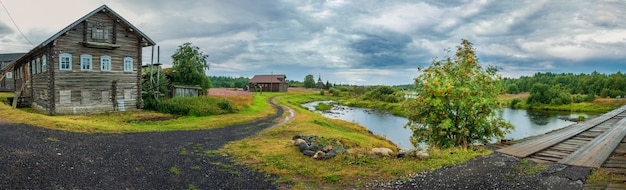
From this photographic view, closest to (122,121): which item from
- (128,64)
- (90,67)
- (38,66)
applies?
(90,67)

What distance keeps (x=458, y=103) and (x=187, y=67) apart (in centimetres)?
2946

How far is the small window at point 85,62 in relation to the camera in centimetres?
2541

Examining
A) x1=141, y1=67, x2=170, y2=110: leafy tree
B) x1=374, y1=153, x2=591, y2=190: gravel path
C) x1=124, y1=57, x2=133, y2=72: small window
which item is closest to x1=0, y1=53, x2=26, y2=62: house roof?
x1=141, y1=67, x2=170, y2=110: leafy tree

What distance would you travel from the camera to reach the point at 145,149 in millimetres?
13500

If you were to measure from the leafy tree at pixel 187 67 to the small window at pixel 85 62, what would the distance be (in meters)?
10.9

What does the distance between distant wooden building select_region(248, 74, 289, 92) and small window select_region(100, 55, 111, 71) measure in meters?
56.1

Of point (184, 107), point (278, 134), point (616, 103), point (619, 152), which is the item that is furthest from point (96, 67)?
point (616, 103)

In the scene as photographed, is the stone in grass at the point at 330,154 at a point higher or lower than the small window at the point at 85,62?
lower

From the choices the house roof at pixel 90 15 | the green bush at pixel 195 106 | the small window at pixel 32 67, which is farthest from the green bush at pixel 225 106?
the small window at pixel 32 67

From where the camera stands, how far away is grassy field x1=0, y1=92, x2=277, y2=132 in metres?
18.2

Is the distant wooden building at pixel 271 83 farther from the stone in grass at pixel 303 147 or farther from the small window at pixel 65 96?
the stone in grass at pixel 303 147

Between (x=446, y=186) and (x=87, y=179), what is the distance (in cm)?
939

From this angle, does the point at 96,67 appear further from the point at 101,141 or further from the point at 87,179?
the point at 87,179

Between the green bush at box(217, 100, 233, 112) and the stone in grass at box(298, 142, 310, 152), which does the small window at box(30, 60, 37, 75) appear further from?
the stone in grass at box(298, 142, 310, 152)
